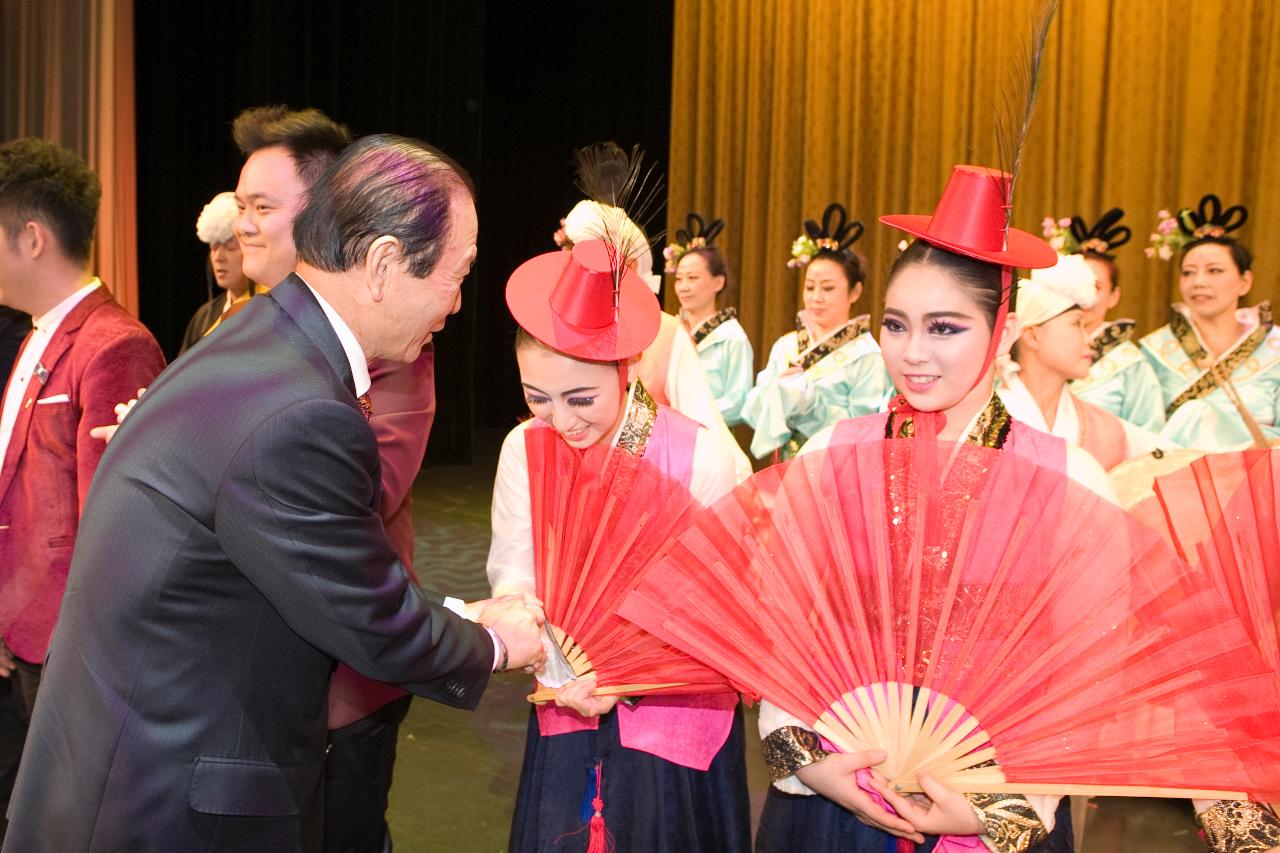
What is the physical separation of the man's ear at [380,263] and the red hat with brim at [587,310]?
0.55 metres

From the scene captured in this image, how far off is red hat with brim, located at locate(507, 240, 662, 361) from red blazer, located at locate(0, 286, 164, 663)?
791 mm

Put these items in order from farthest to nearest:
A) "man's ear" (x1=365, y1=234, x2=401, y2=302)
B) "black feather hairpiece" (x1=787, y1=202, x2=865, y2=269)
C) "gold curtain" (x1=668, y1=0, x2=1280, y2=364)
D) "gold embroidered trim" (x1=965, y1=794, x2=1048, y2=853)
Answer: "gold curtain" (x1=668, y1=0, x2=1280, y2=364), "black feather hairpiece" (x1=787, y1=202, x2=865, y2=269), "gold embroidered trim" (x1=965, y1=794, x2=1048, y2=853), "man's ear" (x1=365, y1=234, x2=401, y2=302)

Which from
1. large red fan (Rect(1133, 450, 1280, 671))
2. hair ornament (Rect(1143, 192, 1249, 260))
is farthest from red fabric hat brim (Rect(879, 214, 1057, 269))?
hair ornament (Rect(1143, 192, 1249, 260))

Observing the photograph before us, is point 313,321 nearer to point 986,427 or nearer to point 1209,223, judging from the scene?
point 986,427

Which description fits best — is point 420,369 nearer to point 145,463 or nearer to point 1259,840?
point 145,463

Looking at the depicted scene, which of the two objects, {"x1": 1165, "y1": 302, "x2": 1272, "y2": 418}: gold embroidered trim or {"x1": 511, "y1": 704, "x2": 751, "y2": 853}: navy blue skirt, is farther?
{"x1": 1165, "y1": 302, "x2": 1272, "y2": 418}: gold embroidered trim

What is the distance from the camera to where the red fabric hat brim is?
1.58 m

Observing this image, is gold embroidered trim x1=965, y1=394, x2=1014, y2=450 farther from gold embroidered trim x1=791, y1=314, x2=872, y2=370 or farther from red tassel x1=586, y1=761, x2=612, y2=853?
gold embroidered trim x1=791, y1=314, x2=872, y2=370

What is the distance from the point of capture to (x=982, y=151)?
7086 millimetres

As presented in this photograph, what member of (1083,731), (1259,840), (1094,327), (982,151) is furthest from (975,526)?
(982,151)

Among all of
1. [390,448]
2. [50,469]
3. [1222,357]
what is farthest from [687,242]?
[390,448]

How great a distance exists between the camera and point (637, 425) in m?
2.04

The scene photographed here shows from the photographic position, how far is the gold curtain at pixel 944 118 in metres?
6.47

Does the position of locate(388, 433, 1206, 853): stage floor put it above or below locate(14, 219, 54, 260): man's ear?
below
